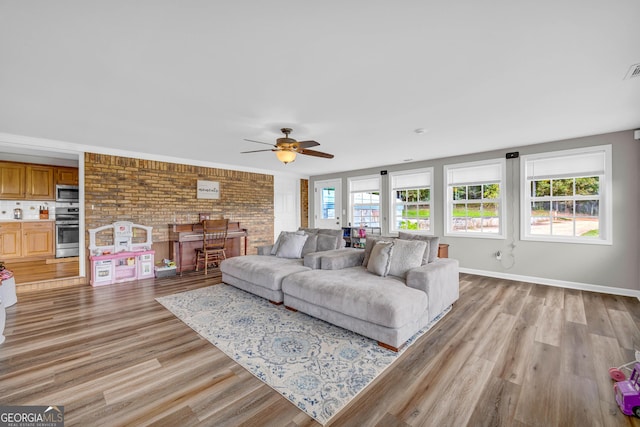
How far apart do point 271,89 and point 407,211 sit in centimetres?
470

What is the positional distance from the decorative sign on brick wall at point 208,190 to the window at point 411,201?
415 centimetres

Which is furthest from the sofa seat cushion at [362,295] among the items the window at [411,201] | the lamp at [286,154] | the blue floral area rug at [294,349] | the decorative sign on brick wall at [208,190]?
the decorative sign on brick wall at [208,190]

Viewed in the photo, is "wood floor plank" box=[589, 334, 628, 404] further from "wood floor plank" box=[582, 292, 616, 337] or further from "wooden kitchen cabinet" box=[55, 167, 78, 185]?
"wooden kitchen cabinet" box=[55, 167, 78, 185]

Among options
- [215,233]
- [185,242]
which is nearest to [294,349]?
[215,233]

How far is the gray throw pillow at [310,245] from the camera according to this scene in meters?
4.49

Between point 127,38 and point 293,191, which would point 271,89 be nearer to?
point 127,38

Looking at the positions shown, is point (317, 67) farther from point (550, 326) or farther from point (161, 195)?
point (161, 195)

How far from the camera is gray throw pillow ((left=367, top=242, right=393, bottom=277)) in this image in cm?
322

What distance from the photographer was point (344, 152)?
512 cm

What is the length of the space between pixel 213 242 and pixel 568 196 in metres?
6.60

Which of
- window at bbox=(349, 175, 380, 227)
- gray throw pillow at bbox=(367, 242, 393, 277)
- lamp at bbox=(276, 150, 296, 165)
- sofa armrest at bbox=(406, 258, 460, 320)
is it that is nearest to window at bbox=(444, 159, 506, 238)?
window at bbox=(349, 175, 380, 227)

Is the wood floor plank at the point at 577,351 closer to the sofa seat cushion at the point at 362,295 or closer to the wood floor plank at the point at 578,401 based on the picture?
the wood floor plank at the point at 578,401

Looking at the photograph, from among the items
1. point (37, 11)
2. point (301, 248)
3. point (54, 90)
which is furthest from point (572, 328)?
Answer: point (54, 90)

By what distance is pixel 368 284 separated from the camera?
111 inches
